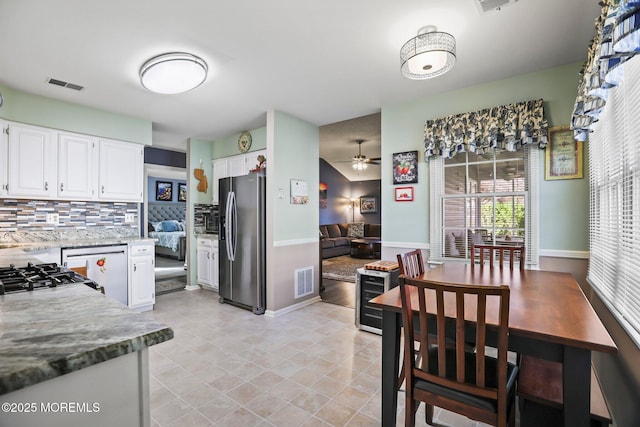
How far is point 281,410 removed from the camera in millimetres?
1941

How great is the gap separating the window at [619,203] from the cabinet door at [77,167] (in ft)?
16.3

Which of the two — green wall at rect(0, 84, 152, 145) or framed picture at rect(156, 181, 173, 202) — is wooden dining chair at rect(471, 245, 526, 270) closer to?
→ green wall at rect(0, 84, 152, 145)

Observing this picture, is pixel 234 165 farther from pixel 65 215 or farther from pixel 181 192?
pixel 181 192

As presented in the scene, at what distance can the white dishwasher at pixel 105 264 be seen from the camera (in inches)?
126

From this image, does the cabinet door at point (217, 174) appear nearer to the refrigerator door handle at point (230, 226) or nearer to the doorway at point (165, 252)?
the doorway at point (165, 252)

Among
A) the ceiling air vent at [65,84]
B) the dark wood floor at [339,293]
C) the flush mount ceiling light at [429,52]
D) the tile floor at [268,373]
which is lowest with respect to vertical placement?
the dark wood floor at [339,293]

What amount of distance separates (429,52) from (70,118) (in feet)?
13.1

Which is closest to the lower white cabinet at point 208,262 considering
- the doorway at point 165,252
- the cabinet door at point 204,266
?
the cabinet door at point 204,266

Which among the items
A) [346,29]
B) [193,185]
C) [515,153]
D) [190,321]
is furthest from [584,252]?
[193,185]

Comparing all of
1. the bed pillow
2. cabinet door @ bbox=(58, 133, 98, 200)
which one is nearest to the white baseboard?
cabinet door @ bbox=(58, 133, 98, 200)

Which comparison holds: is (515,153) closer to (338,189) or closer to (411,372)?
(411,372)

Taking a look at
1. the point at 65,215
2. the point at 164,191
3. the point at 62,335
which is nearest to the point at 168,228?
the point at 164,191

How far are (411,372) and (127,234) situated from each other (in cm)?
423

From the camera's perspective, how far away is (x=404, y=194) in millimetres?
3533
